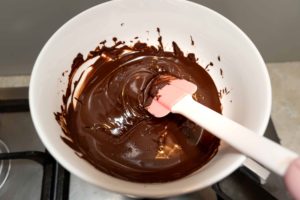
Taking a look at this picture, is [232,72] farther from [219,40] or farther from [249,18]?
[249,18]

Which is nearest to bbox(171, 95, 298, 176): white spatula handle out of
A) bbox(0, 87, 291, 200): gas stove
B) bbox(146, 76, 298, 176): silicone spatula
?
bbox(146, 76, 298, 176): silicone spatula

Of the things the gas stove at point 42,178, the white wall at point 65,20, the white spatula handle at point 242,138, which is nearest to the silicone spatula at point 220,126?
the white spatula handle at point 242,138

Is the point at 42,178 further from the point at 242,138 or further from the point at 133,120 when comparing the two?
the point at 242,138

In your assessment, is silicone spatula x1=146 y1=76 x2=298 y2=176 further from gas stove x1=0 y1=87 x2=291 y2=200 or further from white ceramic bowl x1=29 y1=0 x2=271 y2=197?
gas stove x1=0 y1=87 x2=291 y2=200

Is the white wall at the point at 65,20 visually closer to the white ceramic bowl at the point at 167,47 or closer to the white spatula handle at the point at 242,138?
the white ceramic bowl at the point at 167,47

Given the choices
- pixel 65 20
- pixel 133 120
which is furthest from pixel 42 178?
pixel 65 20

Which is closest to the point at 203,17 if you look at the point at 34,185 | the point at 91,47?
the point at 91,47
